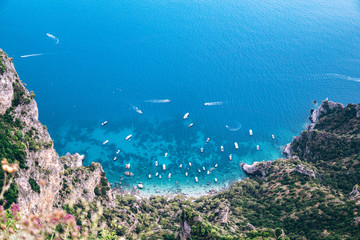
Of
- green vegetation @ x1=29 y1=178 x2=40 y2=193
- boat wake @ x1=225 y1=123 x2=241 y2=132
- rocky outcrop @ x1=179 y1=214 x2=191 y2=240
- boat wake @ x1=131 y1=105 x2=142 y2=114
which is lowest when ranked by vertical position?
rocky outcrop @ x1=179 y1=214 x2=191 y2=240

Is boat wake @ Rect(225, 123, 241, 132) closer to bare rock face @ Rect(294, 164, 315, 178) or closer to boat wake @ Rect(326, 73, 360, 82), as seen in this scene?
bare rock face @ Rect(294, 164, 315, 178)

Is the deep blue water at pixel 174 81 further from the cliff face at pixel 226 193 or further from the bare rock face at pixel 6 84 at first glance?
the bare rock face at pixel 6 84

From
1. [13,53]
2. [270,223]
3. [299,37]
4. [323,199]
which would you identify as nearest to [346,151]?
[323,199]

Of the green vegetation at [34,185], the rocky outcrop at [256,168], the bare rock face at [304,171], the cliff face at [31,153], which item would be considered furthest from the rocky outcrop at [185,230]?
the rocky outcrop at [256,168]

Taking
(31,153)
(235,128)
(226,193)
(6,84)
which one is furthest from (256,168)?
(6,84)

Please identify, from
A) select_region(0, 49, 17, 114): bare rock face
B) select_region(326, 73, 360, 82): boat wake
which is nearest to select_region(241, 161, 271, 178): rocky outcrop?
select_region(0, 49, 17, 114): bare rock face
